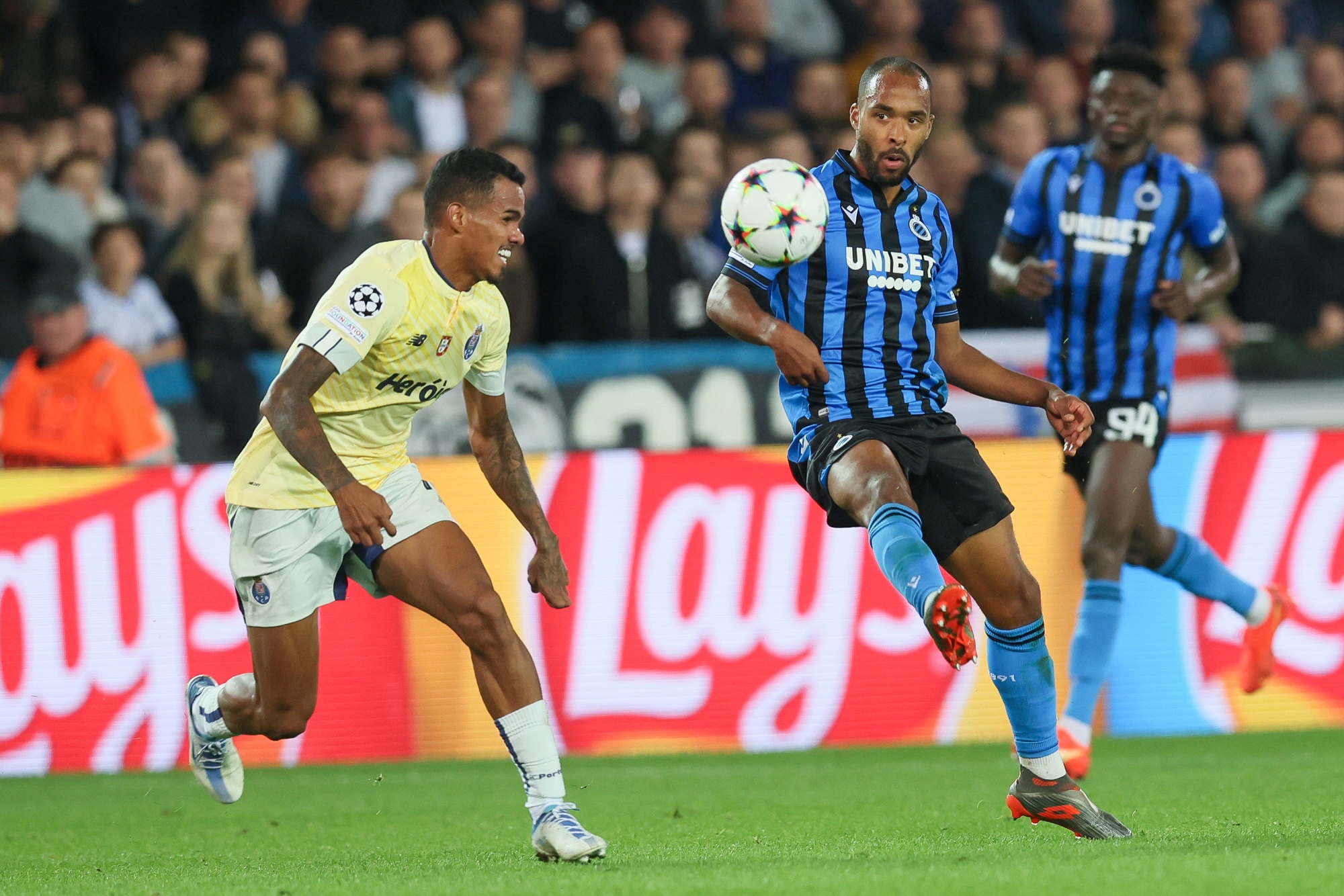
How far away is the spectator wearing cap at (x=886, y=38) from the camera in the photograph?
12.8 m

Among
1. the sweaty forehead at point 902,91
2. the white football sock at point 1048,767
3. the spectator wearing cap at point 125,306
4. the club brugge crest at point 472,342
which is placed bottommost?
the white football sock at point 1048,767

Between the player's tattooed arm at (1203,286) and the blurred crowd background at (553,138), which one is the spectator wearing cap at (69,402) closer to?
the blurred crowd background at (553,138)

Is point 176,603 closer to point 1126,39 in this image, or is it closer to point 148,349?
point 148,349

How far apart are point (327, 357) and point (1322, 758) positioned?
4.89 m

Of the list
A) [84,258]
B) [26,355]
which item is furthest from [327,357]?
[84,258]

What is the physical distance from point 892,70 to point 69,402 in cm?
541

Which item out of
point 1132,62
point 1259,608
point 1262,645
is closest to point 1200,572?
point 1259,608

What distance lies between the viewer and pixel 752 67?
42.3ft

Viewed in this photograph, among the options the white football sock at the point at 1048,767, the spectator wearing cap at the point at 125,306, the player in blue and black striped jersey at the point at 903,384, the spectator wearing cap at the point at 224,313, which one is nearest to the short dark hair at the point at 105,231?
the spectator wearing cap at the point at 125,306

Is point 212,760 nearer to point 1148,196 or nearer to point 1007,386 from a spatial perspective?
point 1007,386

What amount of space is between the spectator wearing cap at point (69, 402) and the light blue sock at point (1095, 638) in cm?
494

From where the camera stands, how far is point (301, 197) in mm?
11227

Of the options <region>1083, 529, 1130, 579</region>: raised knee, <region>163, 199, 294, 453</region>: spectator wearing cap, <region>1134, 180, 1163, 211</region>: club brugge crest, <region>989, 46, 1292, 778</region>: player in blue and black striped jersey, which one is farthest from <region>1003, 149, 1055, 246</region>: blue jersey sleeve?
<region>163, 199, 294, 453</region>: spectator wearing cap

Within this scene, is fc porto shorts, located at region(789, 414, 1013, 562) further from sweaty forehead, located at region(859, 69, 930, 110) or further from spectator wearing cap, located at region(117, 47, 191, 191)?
spectator wearing cap, located at region(117, 47, 191, 191)
